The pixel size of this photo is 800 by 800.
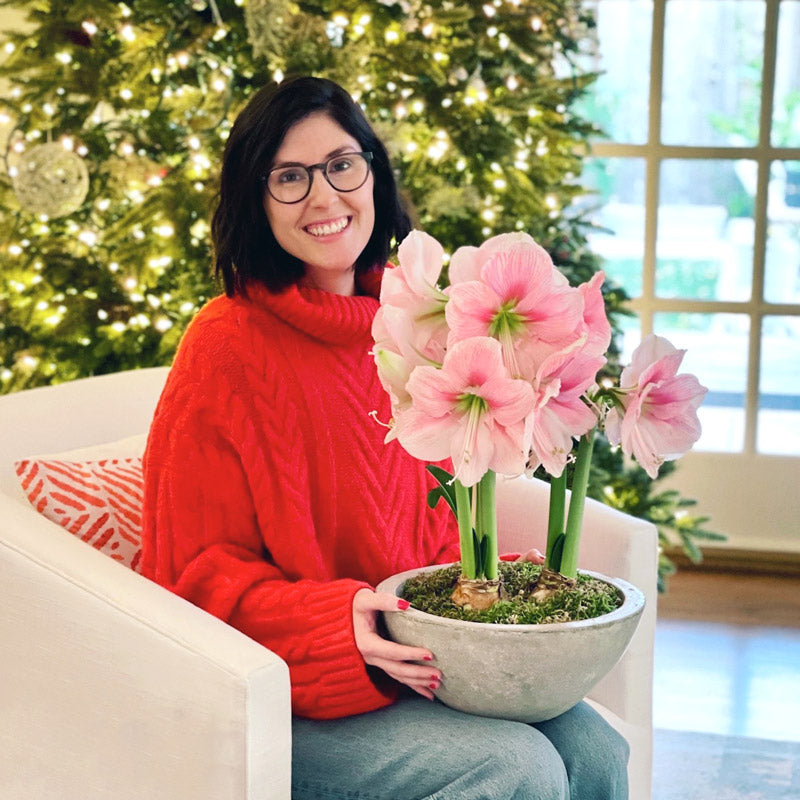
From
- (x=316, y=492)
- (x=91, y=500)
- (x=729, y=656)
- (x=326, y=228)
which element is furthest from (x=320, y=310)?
(x=729, y=656)

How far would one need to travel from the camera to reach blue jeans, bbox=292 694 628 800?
4.17 feet

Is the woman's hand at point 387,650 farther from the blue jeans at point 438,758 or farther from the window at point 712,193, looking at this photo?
the window at point 712,193

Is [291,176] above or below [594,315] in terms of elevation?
above

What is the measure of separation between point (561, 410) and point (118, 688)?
542 mm

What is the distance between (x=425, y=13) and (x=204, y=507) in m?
1.89

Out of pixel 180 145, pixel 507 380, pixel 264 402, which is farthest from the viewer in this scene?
pixel 180 145

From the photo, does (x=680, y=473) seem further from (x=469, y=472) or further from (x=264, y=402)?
(x=469, y=472)

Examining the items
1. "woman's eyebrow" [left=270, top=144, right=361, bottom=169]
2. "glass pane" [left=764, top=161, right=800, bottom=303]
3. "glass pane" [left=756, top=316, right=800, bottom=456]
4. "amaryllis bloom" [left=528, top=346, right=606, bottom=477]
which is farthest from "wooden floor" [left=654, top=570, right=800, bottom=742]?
"amaryllis bloom" [left=528, top=346, right=606, bottom=477]

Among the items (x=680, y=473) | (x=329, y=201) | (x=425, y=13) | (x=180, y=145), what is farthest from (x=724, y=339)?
(x=329, y=201)

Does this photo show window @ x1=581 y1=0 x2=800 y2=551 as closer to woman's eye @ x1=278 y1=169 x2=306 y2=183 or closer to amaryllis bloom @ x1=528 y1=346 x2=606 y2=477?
woman's eye @ x1=278 y1=169 x2=306 y2=183

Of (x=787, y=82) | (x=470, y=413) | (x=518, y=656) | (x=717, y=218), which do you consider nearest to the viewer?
(x=470, y=413)

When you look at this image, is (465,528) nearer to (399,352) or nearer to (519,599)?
(519,599)

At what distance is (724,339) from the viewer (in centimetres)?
384

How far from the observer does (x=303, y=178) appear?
154 cm
